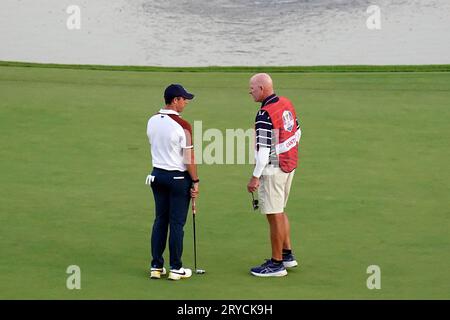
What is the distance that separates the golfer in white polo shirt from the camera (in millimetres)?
9992

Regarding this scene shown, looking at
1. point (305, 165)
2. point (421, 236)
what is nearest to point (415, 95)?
point (305, 165)

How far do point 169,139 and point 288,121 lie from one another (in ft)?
3.66

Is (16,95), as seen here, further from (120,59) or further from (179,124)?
(179,124)

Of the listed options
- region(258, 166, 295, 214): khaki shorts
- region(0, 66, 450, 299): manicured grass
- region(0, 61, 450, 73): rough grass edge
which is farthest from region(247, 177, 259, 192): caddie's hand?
region(0, 61, 450, 73): rough grass edge

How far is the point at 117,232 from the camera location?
39.0 feet

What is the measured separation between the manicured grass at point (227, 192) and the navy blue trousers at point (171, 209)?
250 mm

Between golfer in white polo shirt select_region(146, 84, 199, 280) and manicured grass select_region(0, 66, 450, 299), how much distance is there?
0.92ft

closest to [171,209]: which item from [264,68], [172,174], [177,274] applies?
[172,174]

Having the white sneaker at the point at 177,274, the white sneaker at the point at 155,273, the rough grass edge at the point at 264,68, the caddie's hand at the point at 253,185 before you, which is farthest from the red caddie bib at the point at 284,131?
the rough grass edge at the point at 264,68

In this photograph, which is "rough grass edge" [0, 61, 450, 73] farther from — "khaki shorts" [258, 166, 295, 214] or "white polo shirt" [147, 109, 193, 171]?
"white polo shirt" [147, 109, 193, 171]

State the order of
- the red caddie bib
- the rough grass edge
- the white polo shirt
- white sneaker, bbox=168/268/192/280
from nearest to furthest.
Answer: the white polo shirt
white sneaker, bbox=168/268/192/280
the red caddie bib
the rough grass edge

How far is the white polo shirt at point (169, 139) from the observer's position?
9.97m

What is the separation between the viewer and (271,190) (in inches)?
405

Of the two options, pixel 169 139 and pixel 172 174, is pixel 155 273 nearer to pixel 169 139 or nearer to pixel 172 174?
pixel 172 174
